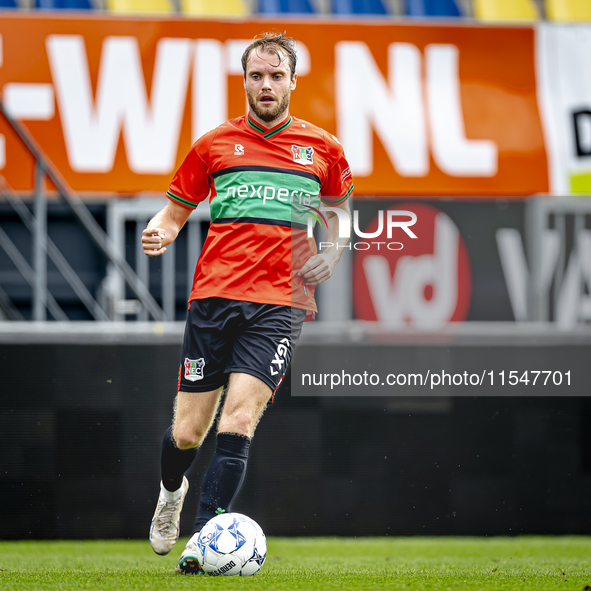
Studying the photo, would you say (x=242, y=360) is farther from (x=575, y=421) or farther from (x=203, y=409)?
(x=575, y=421)

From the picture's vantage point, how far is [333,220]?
4.18 meters

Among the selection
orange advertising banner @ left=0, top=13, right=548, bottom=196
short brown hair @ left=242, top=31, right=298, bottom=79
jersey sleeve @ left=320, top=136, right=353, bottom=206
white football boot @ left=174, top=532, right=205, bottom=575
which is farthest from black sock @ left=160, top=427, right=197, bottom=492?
orange advertising banner @ left=0, top=13, right=548, bottom=196

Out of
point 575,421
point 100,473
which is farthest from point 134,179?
point 575,421

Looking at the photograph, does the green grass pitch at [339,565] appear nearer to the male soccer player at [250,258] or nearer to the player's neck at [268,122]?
the male soccer player at [250,258]

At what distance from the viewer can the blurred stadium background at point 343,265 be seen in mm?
5445

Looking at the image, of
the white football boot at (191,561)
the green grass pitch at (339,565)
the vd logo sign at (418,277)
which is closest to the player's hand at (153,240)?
the white football boot at (191,561)

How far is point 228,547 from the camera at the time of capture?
11.2ft

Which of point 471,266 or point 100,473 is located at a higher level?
point 471,266

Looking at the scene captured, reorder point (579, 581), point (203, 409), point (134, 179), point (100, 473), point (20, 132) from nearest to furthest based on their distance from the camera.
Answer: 1. point (579, 581)
2. point (203, 409)
3. point (100, 473)
4. point (20, 132)
5. point (134, 179)

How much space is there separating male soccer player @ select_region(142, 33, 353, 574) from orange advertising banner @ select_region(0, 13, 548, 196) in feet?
10.9

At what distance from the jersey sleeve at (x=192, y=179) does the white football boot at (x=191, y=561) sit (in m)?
1.51

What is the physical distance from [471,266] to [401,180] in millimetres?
971

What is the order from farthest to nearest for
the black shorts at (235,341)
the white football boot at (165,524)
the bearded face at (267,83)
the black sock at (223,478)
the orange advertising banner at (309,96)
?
the orange advertising banner at (309,96) < the white football boot at (165,524) < the bearded face at (267,83) < the black shorts at (235,341) < the black sock at (223,478)

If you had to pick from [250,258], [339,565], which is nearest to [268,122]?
[250,258]
